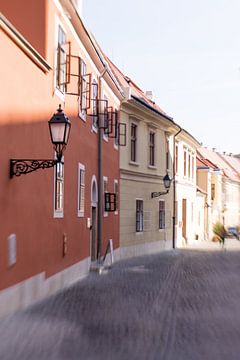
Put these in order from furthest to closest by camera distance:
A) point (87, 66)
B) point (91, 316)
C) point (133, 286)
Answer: point (87, 66) < point (133, 286) < point (91, 316)

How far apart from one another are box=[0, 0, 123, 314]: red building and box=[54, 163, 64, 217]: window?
2 cm

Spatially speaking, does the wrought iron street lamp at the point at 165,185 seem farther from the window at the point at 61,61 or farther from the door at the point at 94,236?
the window at the point at 61,61

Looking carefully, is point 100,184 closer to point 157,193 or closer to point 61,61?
point 61,61

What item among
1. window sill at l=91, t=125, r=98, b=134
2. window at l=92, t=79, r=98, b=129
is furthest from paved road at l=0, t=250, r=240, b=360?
window at l=92, t=79, r=98, b=129

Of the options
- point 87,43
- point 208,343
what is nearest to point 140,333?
point 208,343

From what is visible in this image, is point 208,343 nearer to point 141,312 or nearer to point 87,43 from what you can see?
point 141,312

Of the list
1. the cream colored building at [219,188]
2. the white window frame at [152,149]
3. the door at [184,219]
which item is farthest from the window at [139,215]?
the cream colored building at [219,188]

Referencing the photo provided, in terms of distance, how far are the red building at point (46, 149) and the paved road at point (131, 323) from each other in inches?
28.2

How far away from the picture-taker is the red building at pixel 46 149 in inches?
412

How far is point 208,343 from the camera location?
27.8 ft

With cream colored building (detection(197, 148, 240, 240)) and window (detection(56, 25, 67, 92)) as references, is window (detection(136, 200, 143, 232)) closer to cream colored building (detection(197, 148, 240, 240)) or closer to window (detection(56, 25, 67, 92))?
window (detection(56, 25, 67, 92))

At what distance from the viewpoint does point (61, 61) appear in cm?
1506

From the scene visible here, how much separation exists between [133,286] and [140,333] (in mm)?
6558

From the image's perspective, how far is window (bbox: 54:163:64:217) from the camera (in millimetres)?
14500
